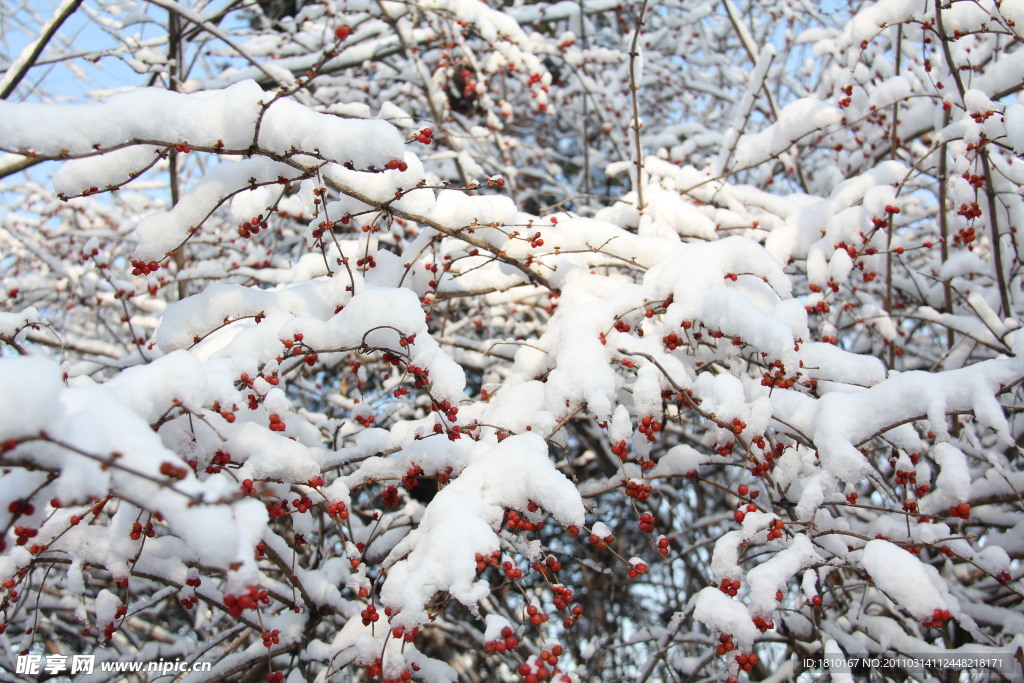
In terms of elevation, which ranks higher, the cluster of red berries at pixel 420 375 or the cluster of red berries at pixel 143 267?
the cluster of red berries at pixel 143 267

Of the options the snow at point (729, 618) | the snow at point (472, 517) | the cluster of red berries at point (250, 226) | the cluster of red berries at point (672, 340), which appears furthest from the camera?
the cluster of red berries at point (672, 340)

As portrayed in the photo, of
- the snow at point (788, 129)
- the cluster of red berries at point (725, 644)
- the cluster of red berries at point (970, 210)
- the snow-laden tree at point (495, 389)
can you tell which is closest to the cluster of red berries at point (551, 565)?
the snow-laden tree at point (495, 389)

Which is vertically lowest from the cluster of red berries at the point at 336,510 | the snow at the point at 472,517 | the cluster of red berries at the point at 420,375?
the cluster of red berries at the point at 336,510

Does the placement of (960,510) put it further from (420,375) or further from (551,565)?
(420,375)

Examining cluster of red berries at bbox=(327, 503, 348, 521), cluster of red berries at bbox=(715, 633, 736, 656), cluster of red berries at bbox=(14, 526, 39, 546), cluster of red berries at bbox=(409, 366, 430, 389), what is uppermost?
cluster of red berries at bbox=(14, 526, 39, 546)

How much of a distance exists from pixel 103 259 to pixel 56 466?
212cm

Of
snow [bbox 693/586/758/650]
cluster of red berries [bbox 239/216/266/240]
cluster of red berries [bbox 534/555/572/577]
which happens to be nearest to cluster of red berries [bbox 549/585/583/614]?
cluster of red berries [bbox 534/555/572/577]

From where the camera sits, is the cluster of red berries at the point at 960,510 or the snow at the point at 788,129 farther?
the snow at the point at 788,129

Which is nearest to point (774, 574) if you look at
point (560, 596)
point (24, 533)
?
point (560, 596)

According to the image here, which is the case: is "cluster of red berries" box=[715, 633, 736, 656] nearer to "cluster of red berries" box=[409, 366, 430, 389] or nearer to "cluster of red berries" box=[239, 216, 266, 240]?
"cluster of red berries" box=[409, 366, 430, 389]

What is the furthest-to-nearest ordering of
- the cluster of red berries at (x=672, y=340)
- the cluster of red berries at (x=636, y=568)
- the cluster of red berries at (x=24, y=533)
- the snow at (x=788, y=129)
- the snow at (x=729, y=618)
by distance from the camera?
the snow at (x=788, y=129), the cluster of red berries at (x=672, y=340), the cluster of red berries at (x=636, y=568), the snow at (x=729, y=618), the cluster of red berries at (x=24, y=533)

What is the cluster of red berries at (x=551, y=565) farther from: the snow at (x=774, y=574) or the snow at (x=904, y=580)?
the snow at (x=904, y=580)

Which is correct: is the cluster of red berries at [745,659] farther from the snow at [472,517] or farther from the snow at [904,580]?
the snow at [472,517]

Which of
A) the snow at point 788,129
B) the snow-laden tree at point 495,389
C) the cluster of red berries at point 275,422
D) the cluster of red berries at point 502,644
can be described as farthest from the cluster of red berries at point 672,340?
the snow at point 788,129
